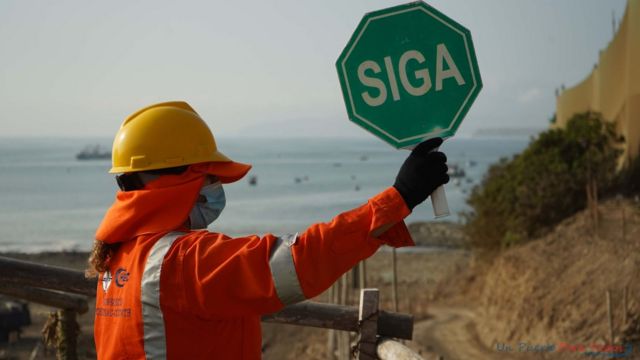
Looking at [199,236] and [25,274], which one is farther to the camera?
[25,274]

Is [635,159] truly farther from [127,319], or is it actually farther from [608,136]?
[127,319]

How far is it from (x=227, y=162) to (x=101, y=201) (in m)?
88.9

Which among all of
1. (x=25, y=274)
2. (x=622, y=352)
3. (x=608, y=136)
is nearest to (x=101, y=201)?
(x=608, y=136)

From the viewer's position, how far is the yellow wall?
76.9 ft

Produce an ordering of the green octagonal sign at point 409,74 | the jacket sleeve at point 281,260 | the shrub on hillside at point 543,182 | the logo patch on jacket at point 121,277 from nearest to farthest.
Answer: the jacket sleeve at point 281,260, the green octagonal sign at point 409,74, the logo patch on jacket at point 121,277, the shrub on hillside at point 543,182

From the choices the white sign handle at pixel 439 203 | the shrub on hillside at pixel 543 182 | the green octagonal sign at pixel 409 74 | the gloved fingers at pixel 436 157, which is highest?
the green octagonal sign at pixel 409 74

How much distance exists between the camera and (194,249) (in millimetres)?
2496

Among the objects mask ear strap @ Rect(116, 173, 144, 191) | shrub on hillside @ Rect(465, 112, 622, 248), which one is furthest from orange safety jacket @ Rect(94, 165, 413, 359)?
shrub on hillside @ Rect(465, 112, 622, 248)

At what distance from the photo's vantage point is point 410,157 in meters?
2.47

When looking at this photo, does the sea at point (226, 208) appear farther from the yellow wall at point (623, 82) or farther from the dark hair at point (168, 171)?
the dark hair at point (168, 171)

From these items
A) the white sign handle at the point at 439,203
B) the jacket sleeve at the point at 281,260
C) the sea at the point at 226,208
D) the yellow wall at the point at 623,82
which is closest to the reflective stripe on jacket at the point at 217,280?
the jacket sleeve at the point at 281,260

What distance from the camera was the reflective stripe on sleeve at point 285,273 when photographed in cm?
234

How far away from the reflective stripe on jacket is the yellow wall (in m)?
22.7

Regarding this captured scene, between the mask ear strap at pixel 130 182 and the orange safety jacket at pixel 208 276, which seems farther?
the mask ear strap at pixel 130 182
